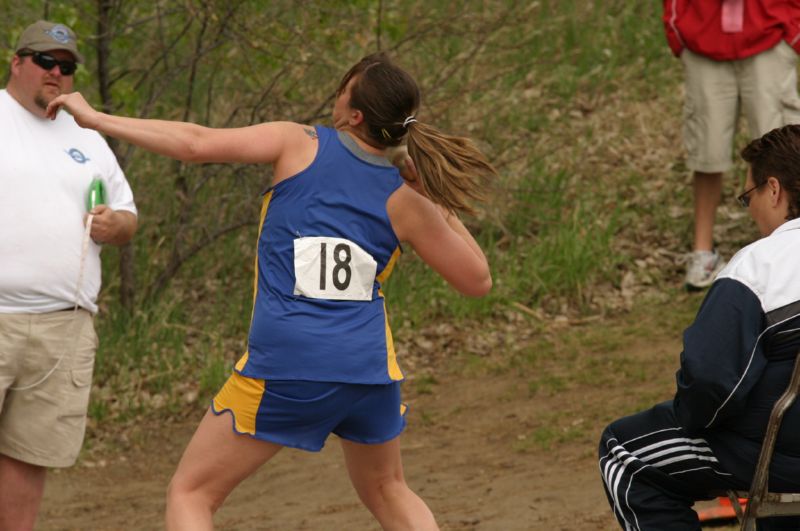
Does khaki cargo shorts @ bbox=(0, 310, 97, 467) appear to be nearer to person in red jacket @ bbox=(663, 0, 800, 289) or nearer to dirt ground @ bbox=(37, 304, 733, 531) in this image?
dirt ground @ bbox=(37, 304, 733, 531)

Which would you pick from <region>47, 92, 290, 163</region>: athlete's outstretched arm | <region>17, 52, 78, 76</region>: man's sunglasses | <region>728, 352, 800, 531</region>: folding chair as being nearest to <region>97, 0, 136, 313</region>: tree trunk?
<region>17, 52, 78, 76</region>: man's sunglasses

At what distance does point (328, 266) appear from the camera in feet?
12.6

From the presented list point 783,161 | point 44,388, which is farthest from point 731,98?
point 44,388

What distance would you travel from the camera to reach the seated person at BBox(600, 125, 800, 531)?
11.9ft

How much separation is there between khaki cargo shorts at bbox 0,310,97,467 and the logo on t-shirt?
0.59 metres

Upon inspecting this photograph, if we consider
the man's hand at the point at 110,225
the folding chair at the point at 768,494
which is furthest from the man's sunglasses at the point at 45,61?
the folding chair at the point at 768,494

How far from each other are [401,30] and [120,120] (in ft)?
14.8

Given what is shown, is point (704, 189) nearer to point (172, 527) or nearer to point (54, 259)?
point (54, 259)

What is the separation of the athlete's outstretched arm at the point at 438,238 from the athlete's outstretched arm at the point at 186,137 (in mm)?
426

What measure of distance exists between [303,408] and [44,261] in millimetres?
1458

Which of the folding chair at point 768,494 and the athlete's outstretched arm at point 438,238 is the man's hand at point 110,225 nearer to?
the athlete's outstretched arm at point 438,238

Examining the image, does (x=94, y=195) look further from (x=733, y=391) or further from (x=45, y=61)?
(x=733, y=391)

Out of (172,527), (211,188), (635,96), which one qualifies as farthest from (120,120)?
(635,96)

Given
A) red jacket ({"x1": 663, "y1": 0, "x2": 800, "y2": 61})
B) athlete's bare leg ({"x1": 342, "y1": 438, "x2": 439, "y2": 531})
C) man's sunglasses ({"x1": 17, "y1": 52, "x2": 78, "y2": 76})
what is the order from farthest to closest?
red jacket ({"x1": 663, "y1": 0, "x2": 800, "y2": 61}) → man's sunglasses ({"x1": 17, "y1": 52, "x2": 78, "y2": 76}) → athlete's bare leg ({"x1": 342, "y1": 438, "x2": 439, "y2": 531})
